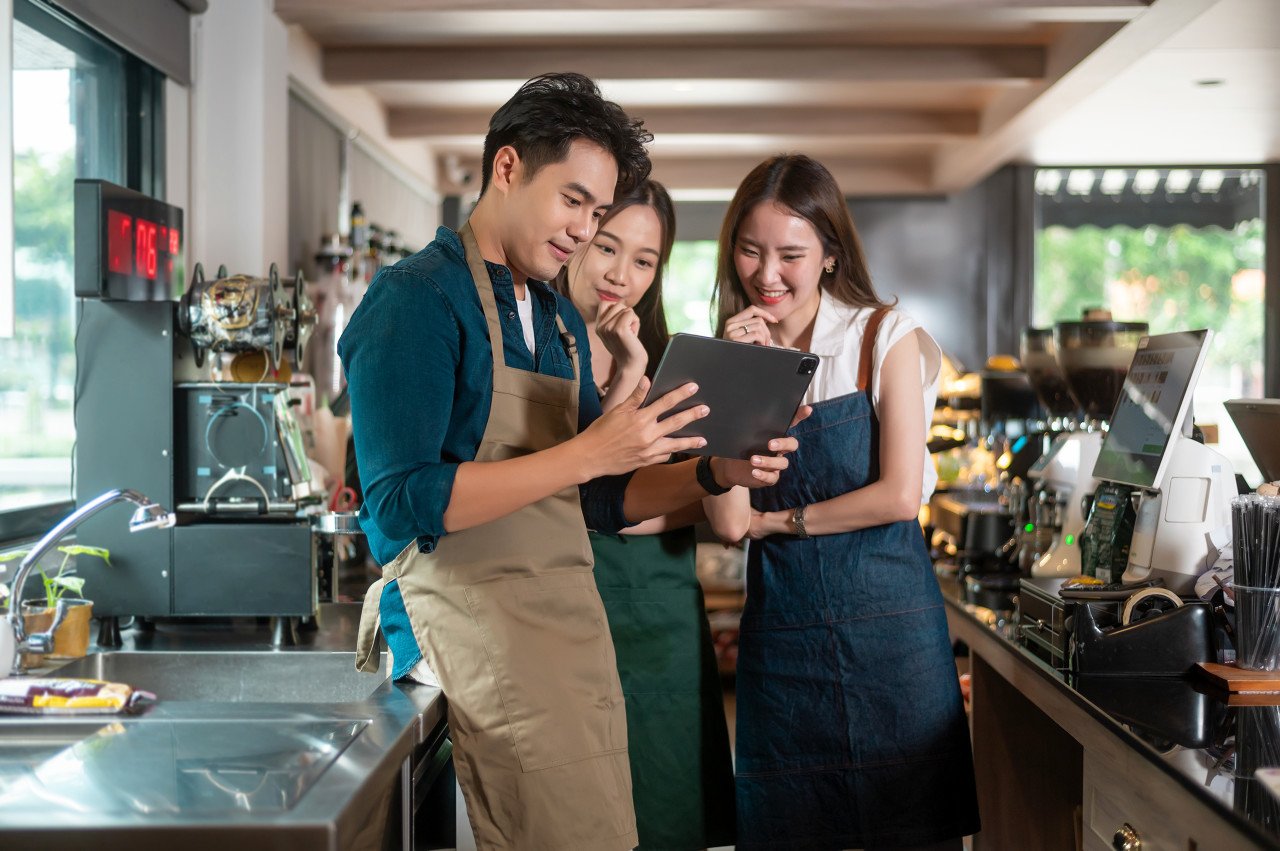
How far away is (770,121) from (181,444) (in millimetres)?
4514

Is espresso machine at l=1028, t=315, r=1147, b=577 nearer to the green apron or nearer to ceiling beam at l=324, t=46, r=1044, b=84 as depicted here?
the green apron

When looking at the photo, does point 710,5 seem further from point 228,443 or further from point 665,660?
point 665,660

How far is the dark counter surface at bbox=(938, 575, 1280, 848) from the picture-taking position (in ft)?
3.96

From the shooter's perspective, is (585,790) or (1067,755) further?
(1067,755)

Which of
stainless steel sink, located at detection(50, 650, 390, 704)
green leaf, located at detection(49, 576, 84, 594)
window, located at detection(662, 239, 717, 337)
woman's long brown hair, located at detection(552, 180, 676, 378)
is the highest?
window, located at detection(662, 239, 717, 337)

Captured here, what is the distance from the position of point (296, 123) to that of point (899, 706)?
10.8 ft

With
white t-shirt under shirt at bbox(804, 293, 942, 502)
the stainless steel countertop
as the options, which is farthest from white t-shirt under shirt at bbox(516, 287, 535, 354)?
white t-shirt under shirt at bbox(804, 293, 942, 502)

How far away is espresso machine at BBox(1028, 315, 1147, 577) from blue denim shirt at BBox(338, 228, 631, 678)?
1464 mm

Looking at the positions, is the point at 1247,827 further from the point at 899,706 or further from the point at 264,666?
the point at 264,666

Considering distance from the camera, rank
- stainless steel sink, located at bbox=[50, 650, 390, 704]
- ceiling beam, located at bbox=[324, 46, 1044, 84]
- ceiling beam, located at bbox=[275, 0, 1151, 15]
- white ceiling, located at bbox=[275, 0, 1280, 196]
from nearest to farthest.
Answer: stainless steel sink, located at bbox=[50, 650, 390, 704]
ceiling beam, located at bbox=[275, 0, 1151, 15]
white ceiling, located at bbox=[275, 0, 1280, 196]
ceiling beam, located at bbox=[324, 46, 1044, 84]

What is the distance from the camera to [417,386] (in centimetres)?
134

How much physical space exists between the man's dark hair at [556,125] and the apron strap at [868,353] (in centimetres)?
67

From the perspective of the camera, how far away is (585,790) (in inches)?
56.8

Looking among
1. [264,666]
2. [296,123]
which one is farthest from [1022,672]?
[296,123]
